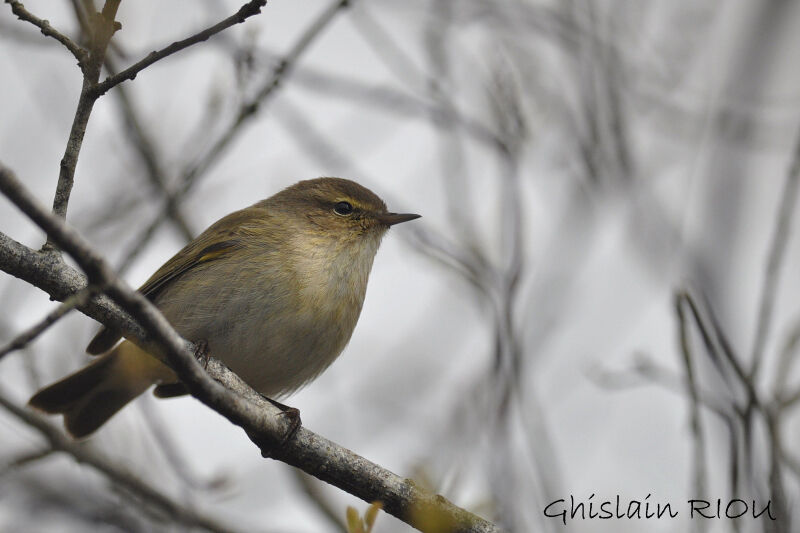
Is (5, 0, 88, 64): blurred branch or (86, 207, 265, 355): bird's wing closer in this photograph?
(5, 0, 88, 64): blurred branch

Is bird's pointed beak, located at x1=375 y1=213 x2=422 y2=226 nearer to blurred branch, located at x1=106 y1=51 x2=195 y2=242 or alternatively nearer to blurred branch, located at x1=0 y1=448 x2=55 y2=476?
blurred branch, located at x1=106 y1=51 x2=195 y2=242

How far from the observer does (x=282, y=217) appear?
5934mm

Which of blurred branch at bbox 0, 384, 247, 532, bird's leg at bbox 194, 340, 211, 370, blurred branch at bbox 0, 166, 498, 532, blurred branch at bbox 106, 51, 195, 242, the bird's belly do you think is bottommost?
blurred branch at bbox 0, 166, 498, 532

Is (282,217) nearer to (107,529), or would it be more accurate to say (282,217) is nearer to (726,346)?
(107,529)

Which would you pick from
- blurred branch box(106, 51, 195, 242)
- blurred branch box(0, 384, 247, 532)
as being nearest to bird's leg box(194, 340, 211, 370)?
blurred branch box(0, 384, 247, 532)

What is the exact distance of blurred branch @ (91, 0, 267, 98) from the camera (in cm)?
311

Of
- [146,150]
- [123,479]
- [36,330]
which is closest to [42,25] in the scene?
[36,330]

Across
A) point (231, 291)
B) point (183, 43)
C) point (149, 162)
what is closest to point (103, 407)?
point (231, 291)

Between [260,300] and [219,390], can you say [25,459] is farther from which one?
[219,390]

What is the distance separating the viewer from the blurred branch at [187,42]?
10.2 feet

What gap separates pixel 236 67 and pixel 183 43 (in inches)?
111

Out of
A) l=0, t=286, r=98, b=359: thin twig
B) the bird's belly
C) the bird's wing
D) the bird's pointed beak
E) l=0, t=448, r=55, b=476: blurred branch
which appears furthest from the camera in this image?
the bird's pointed beak

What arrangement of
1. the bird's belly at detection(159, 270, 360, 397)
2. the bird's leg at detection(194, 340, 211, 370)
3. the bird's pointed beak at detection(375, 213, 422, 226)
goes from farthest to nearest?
the bird's pointed beak at detection(375, 213, 422, 226)
the bird's belly at detection(159, 270, 360, 397)
the bird's leg at detection(194, 340, 211, 370)

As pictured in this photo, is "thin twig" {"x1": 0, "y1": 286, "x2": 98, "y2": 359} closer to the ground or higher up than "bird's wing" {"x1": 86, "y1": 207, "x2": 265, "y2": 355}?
closer to the ground
